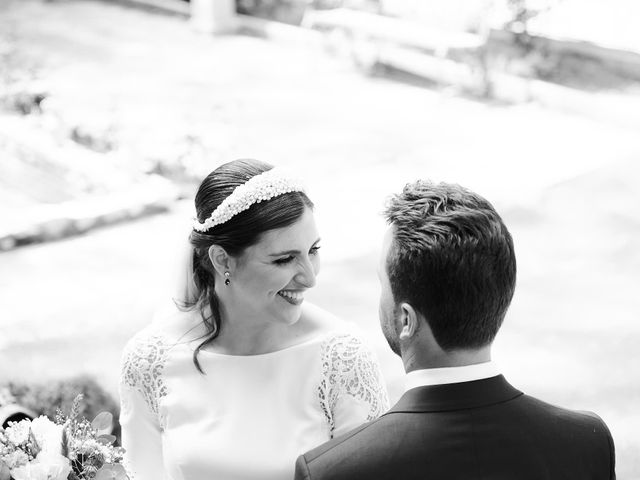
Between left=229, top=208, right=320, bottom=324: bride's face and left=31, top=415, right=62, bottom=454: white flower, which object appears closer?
left=31, top=415, right=62, bottom=454: white flower

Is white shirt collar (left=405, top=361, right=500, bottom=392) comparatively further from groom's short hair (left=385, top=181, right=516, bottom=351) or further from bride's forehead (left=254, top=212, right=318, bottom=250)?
bride's forehead (left=254, top=212, right=318, bottom=250)

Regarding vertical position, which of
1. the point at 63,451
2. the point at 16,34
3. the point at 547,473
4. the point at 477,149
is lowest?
the point at 16,34

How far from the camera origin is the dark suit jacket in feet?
5.16

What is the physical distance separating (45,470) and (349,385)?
2.62ft

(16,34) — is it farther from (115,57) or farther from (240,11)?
(240,11)

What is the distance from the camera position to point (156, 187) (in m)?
7.12

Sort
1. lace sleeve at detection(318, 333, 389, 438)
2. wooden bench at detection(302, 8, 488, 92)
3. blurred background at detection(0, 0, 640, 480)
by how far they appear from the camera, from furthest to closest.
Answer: wooden bench at detection(302, 8, 488, 92) < blurred background at detection(0, 0, 640, 480) < lace sleeve at detection(318, 333, 389, 438)

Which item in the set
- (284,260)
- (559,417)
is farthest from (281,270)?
(559,417)

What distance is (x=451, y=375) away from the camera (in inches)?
64.4

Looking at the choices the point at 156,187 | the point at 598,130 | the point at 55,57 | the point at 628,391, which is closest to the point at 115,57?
the point at 55,57

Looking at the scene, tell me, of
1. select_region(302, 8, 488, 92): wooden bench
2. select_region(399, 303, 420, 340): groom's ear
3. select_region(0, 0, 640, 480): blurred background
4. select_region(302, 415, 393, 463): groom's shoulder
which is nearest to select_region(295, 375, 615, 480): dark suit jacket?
select_region(302, 415, 393, 463): groom's shoulder

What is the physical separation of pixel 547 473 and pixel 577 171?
638cm

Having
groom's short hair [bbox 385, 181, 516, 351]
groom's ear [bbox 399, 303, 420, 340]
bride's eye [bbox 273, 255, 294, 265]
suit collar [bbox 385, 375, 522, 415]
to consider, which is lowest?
bride's eye [bbox 273, 255, 294, 265]

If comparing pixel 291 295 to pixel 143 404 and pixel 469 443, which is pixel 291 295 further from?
pixel 469 443
